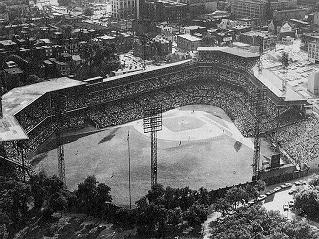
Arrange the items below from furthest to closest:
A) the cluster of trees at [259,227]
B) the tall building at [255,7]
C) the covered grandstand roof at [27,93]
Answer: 1. the tall building at [255,7]
2. the covered grandstand roof at [27,93]
3. the cluster of trees at [259,227]

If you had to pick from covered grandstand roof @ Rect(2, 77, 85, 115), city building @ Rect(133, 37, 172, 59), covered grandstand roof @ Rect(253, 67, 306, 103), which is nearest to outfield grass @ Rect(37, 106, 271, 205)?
covered grandstand roof @ Rect(2, 77, 85, 115)

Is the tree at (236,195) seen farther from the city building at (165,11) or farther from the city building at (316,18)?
the city building at (165,11)

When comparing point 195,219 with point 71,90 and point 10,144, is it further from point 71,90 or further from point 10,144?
point 71,90

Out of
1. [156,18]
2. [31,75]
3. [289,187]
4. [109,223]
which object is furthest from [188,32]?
[109,223]

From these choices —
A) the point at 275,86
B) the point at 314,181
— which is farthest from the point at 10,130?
the point at 275,86

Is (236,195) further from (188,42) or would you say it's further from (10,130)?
(188,42)

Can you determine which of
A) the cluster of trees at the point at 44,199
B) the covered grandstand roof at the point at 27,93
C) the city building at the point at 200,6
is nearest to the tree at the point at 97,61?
the covered grandstand roof at the point at 27,93
